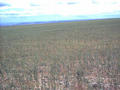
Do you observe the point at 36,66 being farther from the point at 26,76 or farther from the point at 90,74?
the point at 90,74

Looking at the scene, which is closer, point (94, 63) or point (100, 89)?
point (100, 89)

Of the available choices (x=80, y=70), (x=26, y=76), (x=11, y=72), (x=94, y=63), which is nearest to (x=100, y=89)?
(x=80, y=70)

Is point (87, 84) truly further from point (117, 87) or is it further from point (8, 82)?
point (8, 82)

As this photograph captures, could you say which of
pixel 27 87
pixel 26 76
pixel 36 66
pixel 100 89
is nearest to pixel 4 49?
pixel 36 66

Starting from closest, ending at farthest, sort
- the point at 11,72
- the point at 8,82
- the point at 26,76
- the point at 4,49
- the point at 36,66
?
the point at 8,82
the point at 26,76
the point at 11,72
the point at 36,66
the point at 4,49

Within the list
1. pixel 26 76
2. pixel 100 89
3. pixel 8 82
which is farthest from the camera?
pixel 26 76

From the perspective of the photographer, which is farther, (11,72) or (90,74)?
(11,72)

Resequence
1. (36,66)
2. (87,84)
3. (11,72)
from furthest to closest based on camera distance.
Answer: (36,66) → (11,72) → (87,84)

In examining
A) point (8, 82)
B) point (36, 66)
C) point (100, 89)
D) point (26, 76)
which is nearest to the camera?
point (100, 89)
